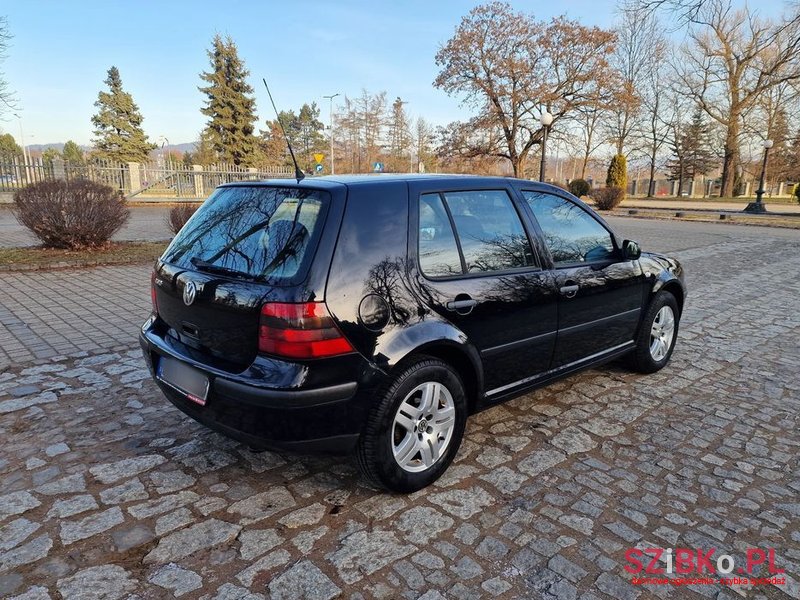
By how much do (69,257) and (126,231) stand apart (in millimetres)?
6225

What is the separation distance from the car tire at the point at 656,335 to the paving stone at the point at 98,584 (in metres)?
3.93

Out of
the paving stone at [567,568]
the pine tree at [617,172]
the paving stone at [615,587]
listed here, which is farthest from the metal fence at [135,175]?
the pine tree at [617,172]

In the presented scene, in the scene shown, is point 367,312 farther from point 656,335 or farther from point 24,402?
point 656,335

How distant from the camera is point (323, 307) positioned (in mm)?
2383

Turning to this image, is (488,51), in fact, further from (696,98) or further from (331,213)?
(331,213)

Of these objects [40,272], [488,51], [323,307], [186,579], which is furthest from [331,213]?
[488,51]

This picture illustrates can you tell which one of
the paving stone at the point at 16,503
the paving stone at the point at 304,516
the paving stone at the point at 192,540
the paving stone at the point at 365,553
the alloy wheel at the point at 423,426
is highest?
the alloy wheel at the point at 423,426

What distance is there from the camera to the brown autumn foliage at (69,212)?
9445 millimetres

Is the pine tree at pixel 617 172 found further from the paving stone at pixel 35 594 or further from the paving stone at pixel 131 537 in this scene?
the paving stone at pixel 35 594

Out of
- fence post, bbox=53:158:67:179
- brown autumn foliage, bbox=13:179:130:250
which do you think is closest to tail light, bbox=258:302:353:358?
brown autumn foliage, bbox=13:179:130:250

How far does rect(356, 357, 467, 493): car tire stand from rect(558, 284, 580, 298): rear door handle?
1033mm

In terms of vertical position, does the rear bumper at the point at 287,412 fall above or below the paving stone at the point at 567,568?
above

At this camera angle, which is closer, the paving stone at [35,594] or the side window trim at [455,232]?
the paving stone at [35,594]

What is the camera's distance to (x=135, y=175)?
27016 millimetres
